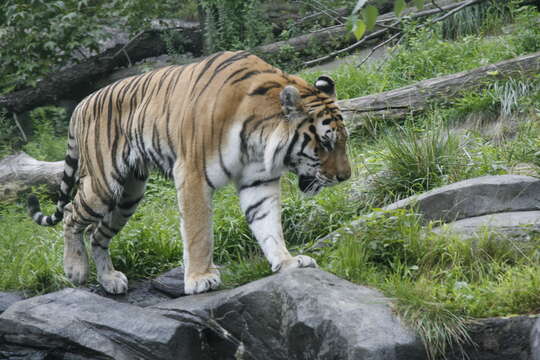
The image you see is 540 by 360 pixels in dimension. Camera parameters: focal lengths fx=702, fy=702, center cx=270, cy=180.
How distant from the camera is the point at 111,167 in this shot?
16.6 feet

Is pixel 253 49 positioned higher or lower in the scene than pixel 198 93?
lower

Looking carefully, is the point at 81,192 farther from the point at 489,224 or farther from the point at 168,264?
the point at 489,224

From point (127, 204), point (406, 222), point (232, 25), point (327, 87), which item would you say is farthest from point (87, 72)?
point (406, 222)

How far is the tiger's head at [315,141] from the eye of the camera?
4.39 metres

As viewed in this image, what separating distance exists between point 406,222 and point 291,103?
1.19 metres

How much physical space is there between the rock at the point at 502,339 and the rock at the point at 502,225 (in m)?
1.01

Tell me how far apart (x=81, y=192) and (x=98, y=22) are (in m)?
6.03

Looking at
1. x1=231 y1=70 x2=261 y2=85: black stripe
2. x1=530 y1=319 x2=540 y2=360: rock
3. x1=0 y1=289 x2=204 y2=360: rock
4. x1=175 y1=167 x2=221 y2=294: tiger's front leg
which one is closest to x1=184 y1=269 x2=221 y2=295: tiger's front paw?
x1=175 y1=167 x2=221 y2=294: tiger's front leg

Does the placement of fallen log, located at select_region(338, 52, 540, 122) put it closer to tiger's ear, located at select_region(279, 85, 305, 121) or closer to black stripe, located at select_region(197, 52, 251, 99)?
black stripe, located at select_region(197, 52, 251, 99)

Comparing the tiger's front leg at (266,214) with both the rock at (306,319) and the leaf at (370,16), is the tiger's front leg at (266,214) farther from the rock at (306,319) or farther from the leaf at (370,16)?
the leaf at (370,16)

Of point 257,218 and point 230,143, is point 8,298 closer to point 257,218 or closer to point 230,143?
point 257,218

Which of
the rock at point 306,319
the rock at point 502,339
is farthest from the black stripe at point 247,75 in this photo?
the rock at point 502,339

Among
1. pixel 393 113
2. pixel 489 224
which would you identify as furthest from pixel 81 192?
pixel 393 113

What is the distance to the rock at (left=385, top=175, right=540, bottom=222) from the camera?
4.94m
